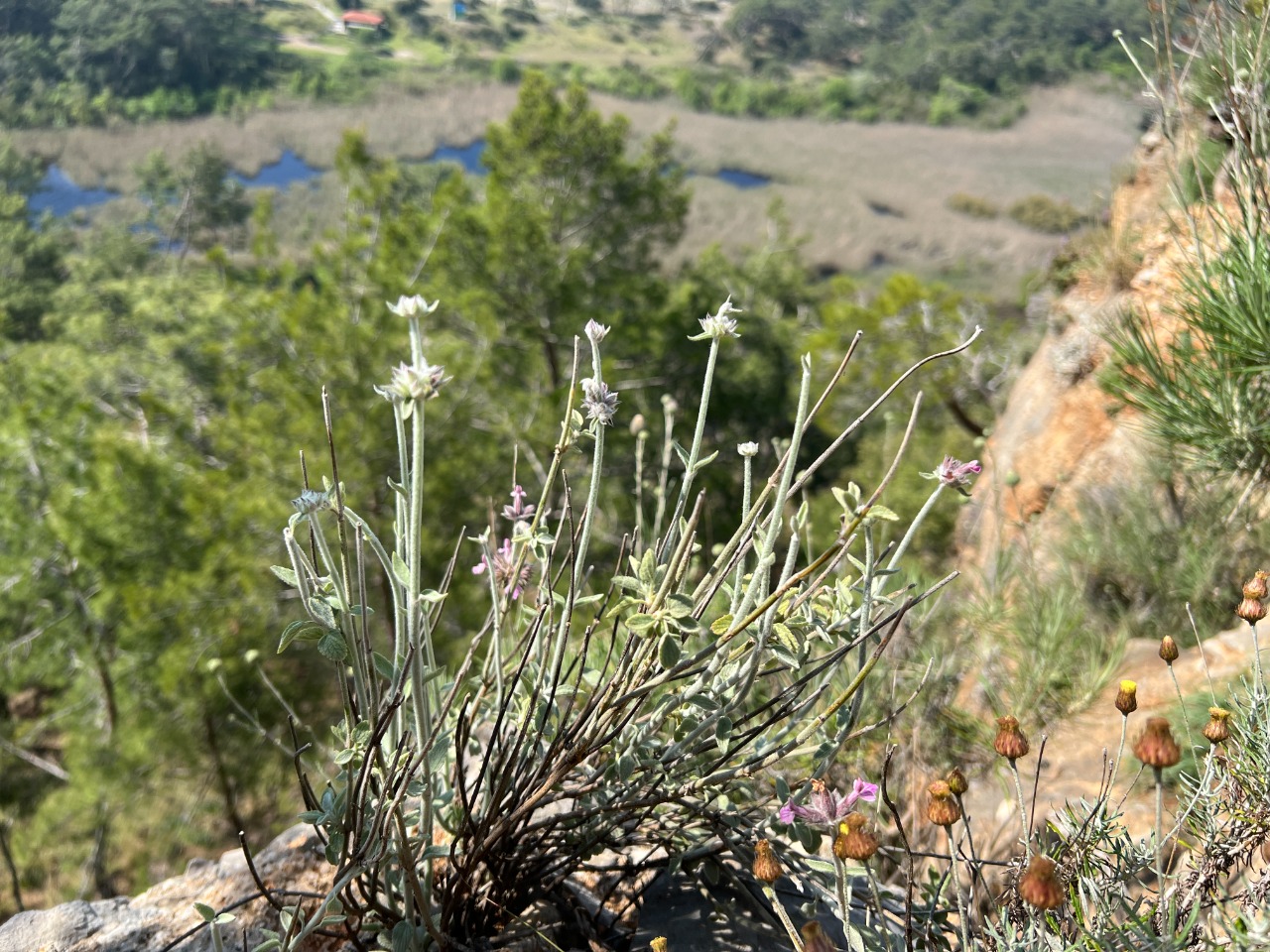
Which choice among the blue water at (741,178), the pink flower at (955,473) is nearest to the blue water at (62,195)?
the blue water at (741,178)

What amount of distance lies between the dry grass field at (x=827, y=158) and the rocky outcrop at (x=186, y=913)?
A: 1033 inches

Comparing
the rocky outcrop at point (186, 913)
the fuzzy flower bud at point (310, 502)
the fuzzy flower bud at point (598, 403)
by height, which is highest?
the fuzzy flower bud at point (598, 403)

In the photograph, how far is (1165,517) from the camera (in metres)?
3.45

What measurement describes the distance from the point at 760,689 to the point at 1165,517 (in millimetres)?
2490

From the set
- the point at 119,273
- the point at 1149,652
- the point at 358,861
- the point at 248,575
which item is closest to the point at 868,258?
the point at 119,273

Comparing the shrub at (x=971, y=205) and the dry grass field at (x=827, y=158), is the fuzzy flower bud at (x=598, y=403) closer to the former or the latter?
the dry grass field at (x=827, y=158)

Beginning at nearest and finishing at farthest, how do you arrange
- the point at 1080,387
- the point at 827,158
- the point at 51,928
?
1. the point at 51,928
2. the point at 1080,387
3. the point at 827,158

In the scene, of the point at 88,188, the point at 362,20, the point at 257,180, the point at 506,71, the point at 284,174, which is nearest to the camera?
the point at 88,188

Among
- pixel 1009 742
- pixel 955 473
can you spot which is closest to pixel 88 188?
pixel 955 473

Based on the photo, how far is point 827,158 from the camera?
49625mm

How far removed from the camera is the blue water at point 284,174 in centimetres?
3353

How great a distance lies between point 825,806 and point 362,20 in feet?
196

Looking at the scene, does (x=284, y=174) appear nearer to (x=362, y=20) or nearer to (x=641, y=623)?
(x=362, y=20)

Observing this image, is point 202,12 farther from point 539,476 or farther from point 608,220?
point 539,476
